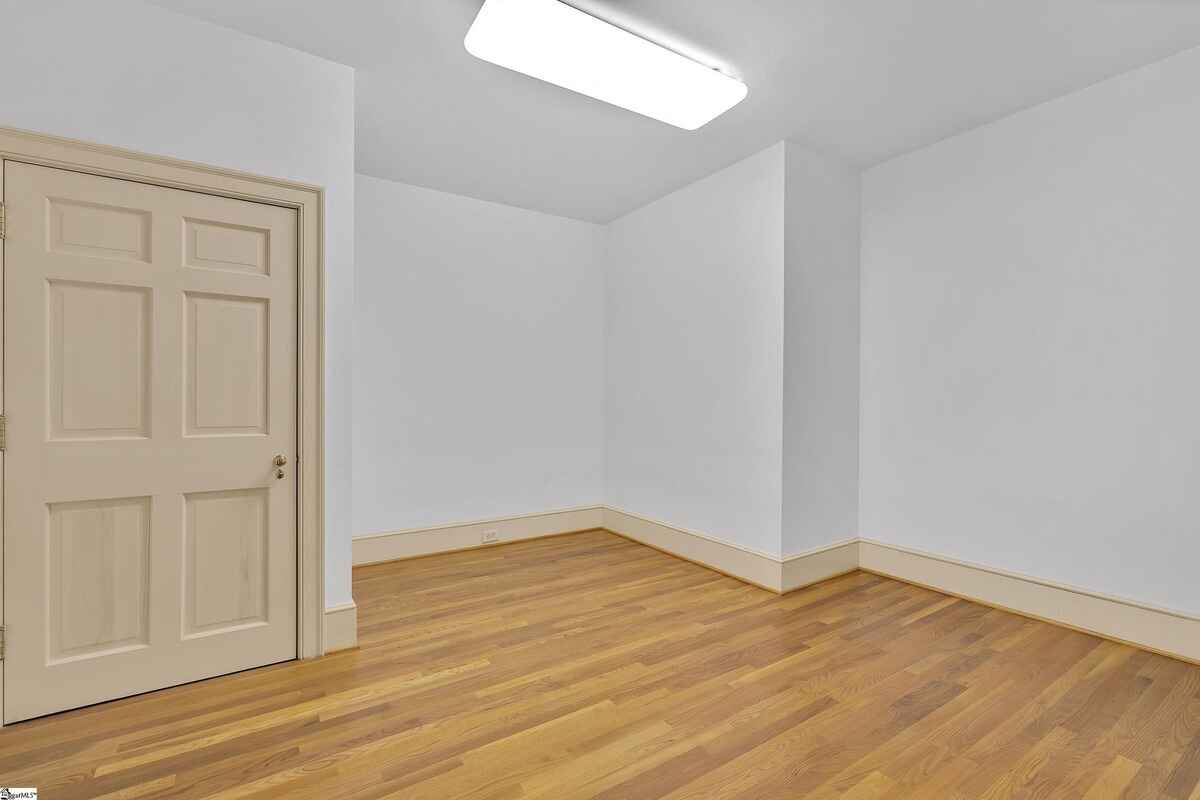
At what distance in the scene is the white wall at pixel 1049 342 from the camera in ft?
9.03

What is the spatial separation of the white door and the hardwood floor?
22 cm

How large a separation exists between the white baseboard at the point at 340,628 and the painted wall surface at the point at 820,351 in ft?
8.63

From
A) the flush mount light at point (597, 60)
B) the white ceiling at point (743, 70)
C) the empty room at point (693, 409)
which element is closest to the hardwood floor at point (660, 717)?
the empty room at point (693, 409)

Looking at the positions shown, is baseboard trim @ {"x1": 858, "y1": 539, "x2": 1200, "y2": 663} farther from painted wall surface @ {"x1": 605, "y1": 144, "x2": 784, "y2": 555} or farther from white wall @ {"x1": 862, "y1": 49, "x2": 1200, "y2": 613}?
painted wall surface @ {"x1": 605, "y1": 144, "x2": 784, "y2": 555}

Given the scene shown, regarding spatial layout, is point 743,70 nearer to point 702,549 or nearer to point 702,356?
point 702,356

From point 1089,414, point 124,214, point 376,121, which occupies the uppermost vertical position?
point 376,121

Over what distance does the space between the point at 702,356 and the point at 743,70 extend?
2.00 m

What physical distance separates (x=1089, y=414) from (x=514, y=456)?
3.97 metres

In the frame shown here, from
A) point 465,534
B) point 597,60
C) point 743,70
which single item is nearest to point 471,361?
point 465,534

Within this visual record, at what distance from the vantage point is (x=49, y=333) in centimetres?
222

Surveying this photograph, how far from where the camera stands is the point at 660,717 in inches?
87.4

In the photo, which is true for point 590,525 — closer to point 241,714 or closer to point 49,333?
point 241,714

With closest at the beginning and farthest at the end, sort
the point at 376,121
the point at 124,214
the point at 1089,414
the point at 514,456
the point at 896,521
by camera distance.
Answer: the point at 124,214 → the point at 1089,414 → the point at 376,121 → the point at 896,521 → the point at 514,456

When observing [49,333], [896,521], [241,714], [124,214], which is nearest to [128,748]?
[241,714]
